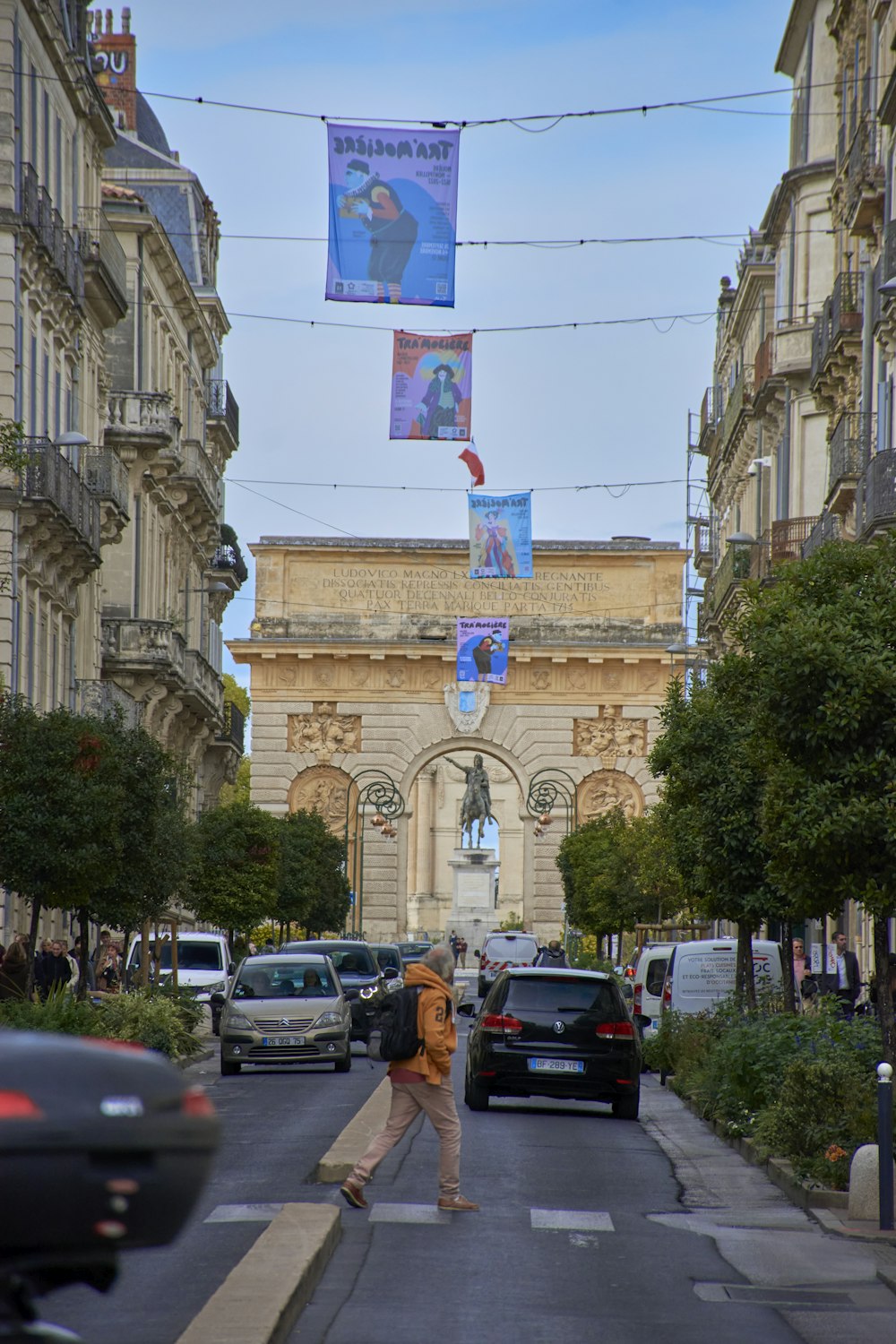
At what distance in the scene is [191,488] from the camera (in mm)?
50031

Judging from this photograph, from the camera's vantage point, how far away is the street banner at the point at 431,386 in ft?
107

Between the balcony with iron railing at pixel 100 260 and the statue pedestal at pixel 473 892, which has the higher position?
the balcony with iron railing at pixel 100 260

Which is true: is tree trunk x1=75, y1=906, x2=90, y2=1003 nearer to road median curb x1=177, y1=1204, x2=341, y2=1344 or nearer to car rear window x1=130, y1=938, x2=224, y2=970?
car rear window x1=130, y1=938, x2=224, y2=970

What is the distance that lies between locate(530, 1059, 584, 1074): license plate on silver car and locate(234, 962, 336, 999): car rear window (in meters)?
6.74

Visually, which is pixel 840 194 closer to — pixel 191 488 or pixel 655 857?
pixel 655 857

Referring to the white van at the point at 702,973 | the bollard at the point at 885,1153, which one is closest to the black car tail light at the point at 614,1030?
the white van at the point at 702,973

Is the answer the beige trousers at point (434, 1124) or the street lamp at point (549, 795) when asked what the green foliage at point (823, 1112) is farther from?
the street lamp at point (549, 795)

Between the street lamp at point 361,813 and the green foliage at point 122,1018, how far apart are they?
40.5 meters

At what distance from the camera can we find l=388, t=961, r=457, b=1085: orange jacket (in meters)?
13.1

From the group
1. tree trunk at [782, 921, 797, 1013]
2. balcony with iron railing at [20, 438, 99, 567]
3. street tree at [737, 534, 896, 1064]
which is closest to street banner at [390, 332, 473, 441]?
balcony with iron railing at [20, 438, 99, 567]

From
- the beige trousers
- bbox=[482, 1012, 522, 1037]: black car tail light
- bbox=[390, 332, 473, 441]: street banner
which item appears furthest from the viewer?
bbox=[390, 332, 473, 441]: street banner

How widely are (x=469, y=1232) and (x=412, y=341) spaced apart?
72.8 ft

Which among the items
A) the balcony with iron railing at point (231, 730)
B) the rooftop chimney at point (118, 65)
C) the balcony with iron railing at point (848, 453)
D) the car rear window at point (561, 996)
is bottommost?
the car rear window at point (561, 996)

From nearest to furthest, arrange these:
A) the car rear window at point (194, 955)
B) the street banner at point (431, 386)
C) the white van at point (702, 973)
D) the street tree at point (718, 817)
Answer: the street tree at point (718, 817)
the white van at point (702, 973)
the street banner at point (431, 386)
the car rear window at point (194, 955)
